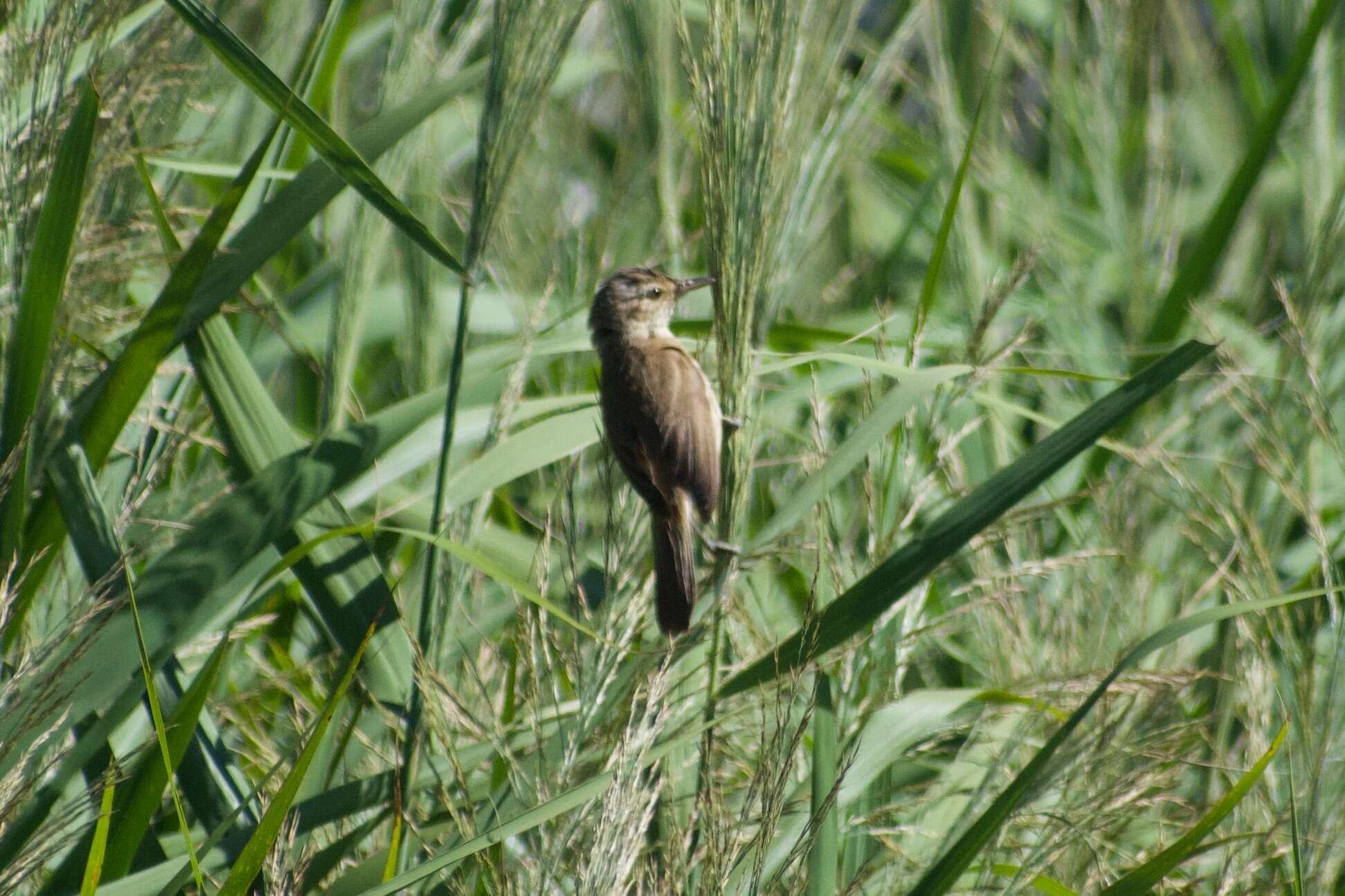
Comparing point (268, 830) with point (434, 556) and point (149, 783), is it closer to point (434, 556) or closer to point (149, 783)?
point (149, 783)

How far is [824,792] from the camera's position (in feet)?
4.79

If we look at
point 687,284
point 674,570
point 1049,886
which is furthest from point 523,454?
point 1049,886

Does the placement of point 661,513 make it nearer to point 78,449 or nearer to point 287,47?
point 78,449

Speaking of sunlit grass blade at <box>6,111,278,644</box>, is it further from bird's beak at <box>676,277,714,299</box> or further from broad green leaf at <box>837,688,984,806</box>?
broad green leaf at <box>837,688,984,806</box>

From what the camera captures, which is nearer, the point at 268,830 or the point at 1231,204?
the point at 268,830

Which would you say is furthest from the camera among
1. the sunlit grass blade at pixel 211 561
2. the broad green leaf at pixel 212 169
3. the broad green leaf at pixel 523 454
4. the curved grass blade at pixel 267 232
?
the broad green leaf at pixel 212 169

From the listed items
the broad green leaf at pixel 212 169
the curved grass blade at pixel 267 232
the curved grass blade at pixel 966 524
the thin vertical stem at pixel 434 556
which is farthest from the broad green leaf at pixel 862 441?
the broad green leaf at pixel 212 169

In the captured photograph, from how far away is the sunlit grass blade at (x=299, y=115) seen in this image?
155 cm

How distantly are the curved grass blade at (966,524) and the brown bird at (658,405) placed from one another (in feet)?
1.46

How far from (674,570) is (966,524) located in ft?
1.71

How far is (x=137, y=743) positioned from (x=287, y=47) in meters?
1.55

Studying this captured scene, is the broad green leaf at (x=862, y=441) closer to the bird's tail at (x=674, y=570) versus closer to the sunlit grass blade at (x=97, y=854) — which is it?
the bird's tail at (x=674, y=570)

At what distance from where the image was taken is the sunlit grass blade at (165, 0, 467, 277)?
1546mm

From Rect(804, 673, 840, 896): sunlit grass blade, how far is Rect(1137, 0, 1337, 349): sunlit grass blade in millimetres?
1391
